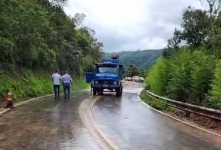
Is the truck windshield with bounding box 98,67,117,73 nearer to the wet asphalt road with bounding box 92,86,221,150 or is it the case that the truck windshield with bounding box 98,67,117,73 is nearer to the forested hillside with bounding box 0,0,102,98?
the forested hillside with bounding box 0,0,102,98

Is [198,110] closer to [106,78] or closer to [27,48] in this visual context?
[106,78]

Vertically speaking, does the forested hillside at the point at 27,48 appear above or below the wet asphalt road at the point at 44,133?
above

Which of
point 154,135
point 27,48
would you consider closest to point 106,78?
point 27,48

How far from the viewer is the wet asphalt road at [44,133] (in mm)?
9208

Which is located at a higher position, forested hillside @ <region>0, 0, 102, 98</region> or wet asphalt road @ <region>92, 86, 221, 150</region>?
forested hillside @ <region>0, 0, 102, 98</region>

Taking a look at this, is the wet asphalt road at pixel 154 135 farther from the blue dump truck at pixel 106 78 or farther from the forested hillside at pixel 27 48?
the blue dump truck at pixel 106 78

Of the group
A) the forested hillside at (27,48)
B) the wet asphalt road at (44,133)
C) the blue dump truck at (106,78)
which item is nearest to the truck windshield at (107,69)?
the blue dump truck at (106,78)

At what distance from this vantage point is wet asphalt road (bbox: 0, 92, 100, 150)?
921 centimetres

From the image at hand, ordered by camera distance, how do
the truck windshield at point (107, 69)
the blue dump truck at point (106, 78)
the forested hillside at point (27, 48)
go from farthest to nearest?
the truck windshield at point (107, 69) → the blue dump truck at point (106, 78) → the forested hillside at point (27, 48)

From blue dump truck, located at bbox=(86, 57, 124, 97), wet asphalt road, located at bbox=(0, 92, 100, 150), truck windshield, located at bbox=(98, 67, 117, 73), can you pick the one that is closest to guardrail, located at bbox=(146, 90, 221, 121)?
wet asphalt road, located at bbox=(0, 92, 100, 150)

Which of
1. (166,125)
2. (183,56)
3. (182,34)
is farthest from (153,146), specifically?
(182,34)

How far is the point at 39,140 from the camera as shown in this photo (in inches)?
387

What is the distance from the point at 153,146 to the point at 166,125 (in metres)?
4.54

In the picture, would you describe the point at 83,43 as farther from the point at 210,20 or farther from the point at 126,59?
the point at 126,59
